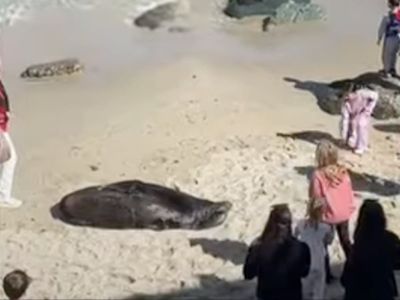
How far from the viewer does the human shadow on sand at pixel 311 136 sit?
16766 millimetres

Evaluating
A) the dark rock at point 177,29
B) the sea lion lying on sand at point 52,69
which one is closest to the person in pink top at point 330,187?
the sea lion lying on sand at point 52,69

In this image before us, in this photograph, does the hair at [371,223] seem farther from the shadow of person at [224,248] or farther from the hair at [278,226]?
the shadow of person at [224,248]

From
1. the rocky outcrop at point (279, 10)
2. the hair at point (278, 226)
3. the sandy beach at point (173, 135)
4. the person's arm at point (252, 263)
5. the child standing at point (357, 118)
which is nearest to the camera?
the hair at point (278, 226)

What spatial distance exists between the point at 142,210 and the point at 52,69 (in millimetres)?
6690

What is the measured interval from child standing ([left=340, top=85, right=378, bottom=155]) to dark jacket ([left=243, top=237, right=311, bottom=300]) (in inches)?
228

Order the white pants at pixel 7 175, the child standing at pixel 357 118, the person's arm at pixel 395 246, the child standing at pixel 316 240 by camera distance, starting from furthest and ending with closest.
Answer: the child standing at pixel 357 118 → the white pants at pixel 7 175 → the child standing at pixel 316 240 → the person's arm at pixel 395 246

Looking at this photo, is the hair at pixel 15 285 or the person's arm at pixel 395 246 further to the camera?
the hair at pixel 15 285

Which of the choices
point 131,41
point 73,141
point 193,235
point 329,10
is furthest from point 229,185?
point 329,10

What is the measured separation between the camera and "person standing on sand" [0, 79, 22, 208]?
14.2 metres

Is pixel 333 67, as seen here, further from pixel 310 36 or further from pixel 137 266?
pixel 137 266

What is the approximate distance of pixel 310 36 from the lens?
22375 mm

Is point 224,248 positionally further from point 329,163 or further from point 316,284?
point 329,163

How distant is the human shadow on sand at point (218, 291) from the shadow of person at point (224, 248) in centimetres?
58

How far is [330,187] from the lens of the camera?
11.5 meters
